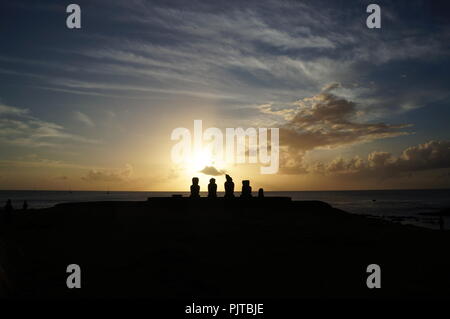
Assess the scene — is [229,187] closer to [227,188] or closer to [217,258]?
[227,188]

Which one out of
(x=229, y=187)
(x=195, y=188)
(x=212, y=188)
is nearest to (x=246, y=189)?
(x=229, y=187)

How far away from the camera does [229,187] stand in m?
26.8

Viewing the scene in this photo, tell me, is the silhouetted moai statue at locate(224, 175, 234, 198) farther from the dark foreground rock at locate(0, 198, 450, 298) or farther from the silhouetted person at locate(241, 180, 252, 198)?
the dark foreground rock at locate(0, 198, 450, 298)

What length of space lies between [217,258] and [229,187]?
1658 centimetres

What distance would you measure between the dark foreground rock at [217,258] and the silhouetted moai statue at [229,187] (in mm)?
7038

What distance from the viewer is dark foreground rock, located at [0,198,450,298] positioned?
7562 mm

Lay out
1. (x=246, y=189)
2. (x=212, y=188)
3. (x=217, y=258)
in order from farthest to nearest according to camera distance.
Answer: (x=212, y=188), (x=246, y=189), (x=217, y=258)

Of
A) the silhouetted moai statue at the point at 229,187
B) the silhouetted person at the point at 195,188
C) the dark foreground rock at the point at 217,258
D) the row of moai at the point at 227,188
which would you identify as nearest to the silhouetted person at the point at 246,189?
the row of moai at the point at 227,188

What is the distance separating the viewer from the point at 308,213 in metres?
23.7

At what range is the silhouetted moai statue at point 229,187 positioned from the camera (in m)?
26.5

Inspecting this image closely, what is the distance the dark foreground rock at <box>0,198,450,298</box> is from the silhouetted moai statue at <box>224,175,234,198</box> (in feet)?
23.1

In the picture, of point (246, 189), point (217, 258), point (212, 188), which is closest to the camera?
point (217, 258)

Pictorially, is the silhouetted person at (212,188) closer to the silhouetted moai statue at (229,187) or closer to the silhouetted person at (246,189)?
the silhouetted moai statue at (229,187)
